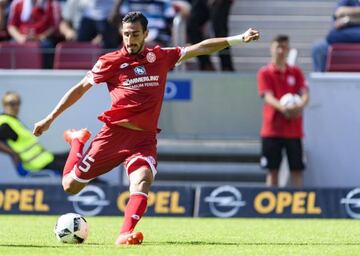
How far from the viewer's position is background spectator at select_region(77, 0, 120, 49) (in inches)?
646

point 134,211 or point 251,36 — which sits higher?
point 251,36

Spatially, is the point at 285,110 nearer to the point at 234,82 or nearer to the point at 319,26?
the point at 234,82

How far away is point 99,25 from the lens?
16.5m

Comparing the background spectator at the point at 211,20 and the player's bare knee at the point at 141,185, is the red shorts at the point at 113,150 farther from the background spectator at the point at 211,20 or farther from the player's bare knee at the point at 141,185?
the background spectator at the point at 211,20

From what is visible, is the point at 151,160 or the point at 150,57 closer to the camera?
the point at 151,160

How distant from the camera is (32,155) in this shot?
1575 centimetres

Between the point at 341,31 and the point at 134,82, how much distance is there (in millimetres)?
6527

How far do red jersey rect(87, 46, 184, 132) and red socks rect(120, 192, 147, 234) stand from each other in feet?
2.77

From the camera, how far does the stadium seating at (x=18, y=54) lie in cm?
1594

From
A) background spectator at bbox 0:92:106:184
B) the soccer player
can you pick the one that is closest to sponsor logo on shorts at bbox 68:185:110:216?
background spectator at bbox 0:92:106:184

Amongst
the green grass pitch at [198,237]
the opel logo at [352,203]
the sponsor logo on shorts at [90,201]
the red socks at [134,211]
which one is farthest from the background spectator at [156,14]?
the red socks at [134,211]

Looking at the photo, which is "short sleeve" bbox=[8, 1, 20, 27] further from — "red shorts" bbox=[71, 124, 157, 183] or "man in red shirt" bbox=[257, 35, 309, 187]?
"red shorts" bbox=[71, 124, 157, 183]

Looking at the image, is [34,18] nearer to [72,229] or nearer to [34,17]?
[34,17]

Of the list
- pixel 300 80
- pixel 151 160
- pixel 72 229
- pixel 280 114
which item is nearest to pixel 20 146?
pixel 280 114
